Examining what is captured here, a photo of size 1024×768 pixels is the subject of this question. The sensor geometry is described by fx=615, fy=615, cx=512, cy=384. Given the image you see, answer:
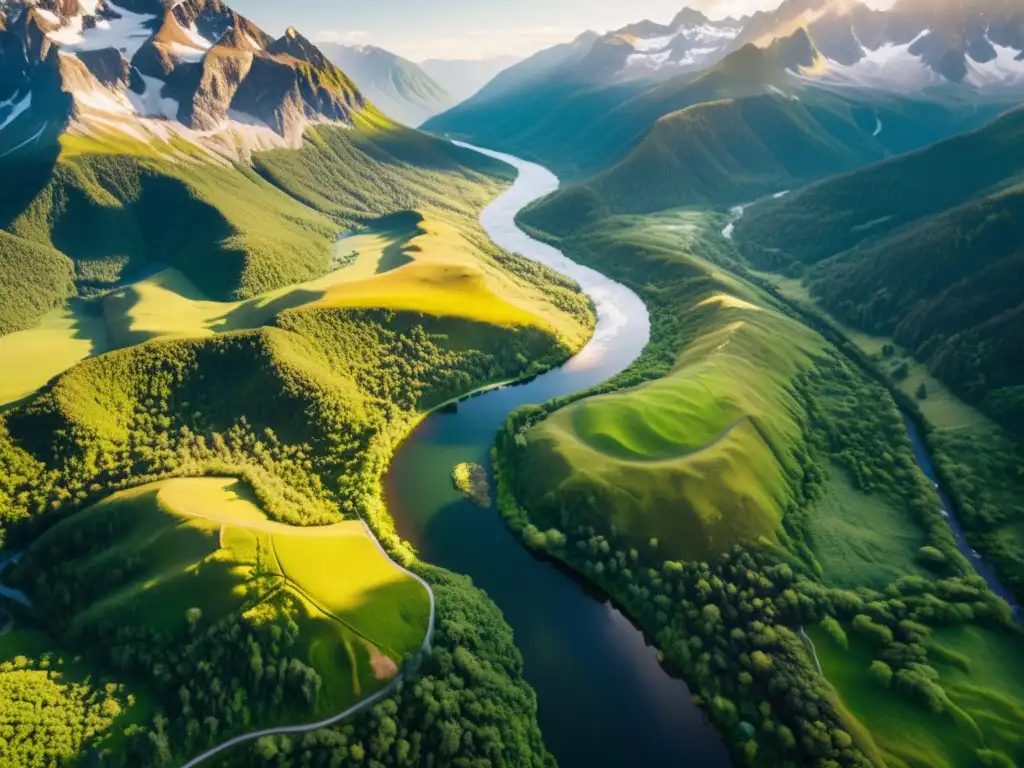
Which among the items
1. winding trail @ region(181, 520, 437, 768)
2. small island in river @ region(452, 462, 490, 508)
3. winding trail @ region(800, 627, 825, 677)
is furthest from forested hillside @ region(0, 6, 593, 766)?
winding trail @ region(800, 627, 825, 677)

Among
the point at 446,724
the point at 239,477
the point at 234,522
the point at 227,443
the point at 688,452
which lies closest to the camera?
the point at 446,724

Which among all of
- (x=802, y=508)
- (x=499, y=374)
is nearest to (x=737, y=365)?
(x=802, y=508)

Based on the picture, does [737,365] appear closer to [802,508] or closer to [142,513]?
[802,508]

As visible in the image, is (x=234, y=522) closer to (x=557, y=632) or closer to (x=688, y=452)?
(x=557, y=632)

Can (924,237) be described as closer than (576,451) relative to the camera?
No

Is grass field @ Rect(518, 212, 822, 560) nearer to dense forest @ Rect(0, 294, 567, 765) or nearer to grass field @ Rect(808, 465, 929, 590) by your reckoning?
grass field @ Rect(808, 465, 929, 590)

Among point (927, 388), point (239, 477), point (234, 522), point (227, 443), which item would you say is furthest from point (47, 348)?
point (927, 388)
